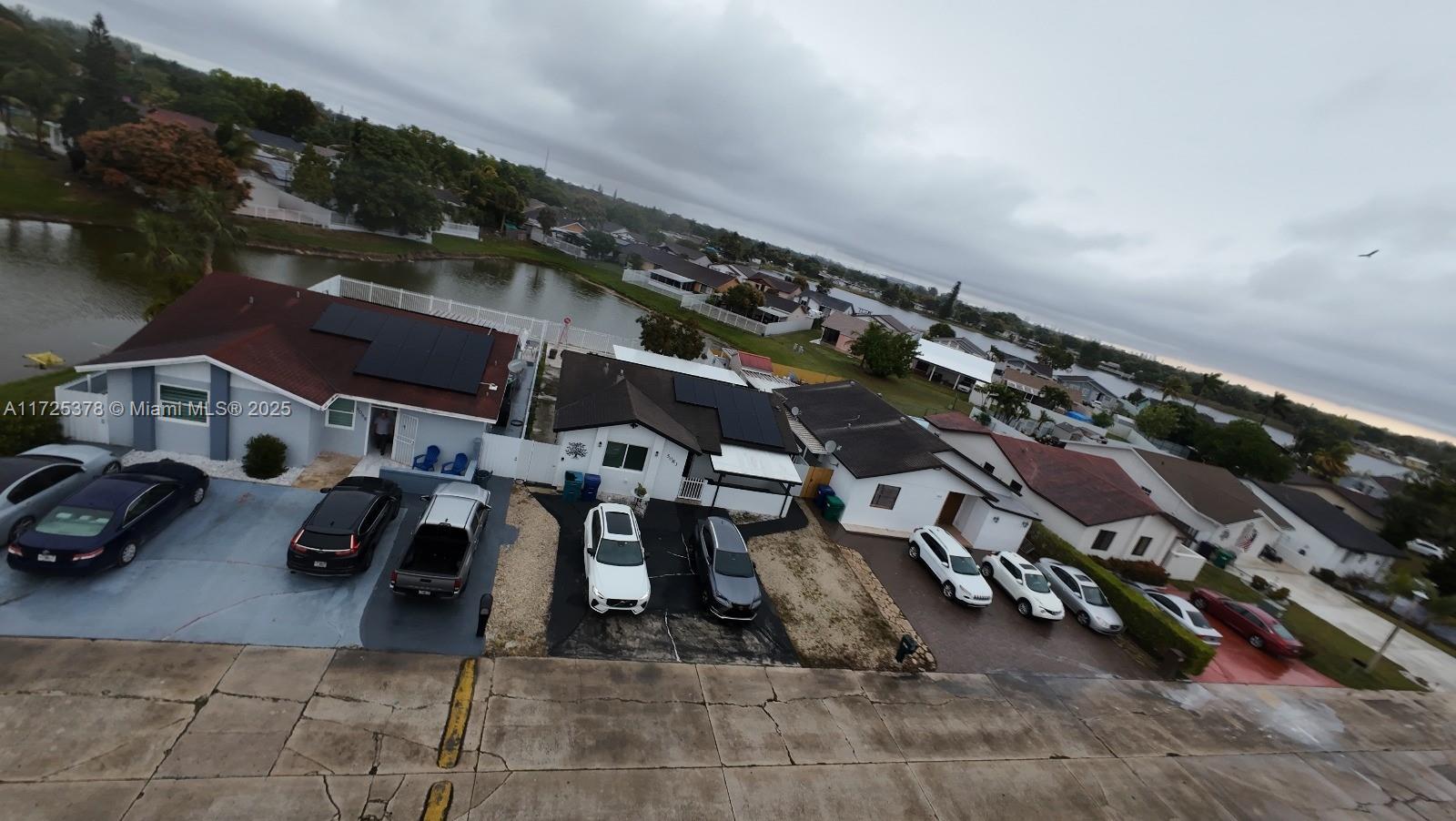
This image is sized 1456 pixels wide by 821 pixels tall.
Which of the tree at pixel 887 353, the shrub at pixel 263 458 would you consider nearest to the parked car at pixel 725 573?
the shrub at pixel 263 458

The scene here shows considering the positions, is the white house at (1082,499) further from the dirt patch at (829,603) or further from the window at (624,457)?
the window at (624,457)

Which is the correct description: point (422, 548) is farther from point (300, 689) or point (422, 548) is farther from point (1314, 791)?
point (1314, 791)

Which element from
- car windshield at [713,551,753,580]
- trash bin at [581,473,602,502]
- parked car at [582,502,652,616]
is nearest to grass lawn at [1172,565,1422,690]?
car windshield at [713,551,753,580]

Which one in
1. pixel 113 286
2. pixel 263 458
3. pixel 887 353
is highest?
pixel 887 353

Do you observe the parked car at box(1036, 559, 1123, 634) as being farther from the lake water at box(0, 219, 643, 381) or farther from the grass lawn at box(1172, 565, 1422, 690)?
the lake water at box(0, 219, 643, 381)

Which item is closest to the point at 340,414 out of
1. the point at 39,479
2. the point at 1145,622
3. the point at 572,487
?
the point at 39,479

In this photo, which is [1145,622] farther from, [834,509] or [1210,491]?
[1210,491]

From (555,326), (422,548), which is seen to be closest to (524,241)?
(555,326)
